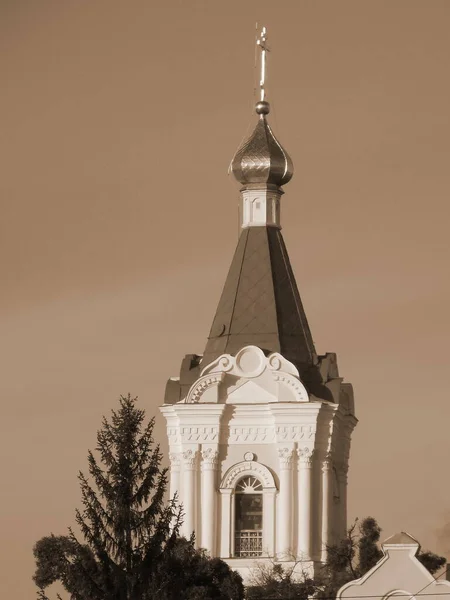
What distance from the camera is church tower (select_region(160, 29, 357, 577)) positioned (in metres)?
79.7

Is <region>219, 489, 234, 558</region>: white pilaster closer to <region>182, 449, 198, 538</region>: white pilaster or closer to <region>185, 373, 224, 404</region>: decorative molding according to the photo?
<region>182, 449, 198, 538</region>: white pilaster

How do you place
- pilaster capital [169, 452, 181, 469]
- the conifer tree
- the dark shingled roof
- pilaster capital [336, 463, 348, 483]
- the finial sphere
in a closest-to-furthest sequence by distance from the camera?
the conifer tree < pilaster capital [169, 452, 181, 469] < the dark shingled roof < pilaster capital [336, 463, 348, 483] < the finial sphere

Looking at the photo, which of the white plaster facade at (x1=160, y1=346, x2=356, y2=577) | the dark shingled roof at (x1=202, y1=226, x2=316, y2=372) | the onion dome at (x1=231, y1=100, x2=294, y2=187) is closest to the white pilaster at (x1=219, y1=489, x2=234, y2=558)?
the white plaster facade at (x1=160, y1=346, x2=356, y2=577)

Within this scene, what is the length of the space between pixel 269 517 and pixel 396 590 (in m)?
9.88

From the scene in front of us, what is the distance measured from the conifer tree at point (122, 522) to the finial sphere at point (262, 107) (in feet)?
59.0

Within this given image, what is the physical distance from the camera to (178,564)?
6788cm

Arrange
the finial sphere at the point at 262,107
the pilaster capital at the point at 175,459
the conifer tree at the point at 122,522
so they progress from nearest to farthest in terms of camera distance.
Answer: the conifer tree at the point at 122,522 < the pilaster capital at the point at 175,459 < the finial sphere at the point at 262,107

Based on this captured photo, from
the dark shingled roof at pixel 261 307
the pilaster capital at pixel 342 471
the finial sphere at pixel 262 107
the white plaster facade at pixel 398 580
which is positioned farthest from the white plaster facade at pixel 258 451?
the white plaster facade at pixel 398 580

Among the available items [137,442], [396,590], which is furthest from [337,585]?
[137,442]

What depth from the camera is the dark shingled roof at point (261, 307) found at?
81000mm

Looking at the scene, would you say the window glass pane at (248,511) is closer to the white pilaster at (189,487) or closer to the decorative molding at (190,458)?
the white pilaster at (189,487)

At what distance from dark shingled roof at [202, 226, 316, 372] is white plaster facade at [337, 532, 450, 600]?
36.6 ft

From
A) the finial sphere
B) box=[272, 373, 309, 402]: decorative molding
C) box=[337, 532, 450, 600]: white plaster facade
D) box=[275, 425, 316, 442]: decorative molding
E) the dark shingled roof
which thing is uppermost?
the finial sphere

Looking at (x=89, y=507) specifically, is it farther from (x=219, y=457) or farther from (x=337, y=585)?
(x=219, y=457)
